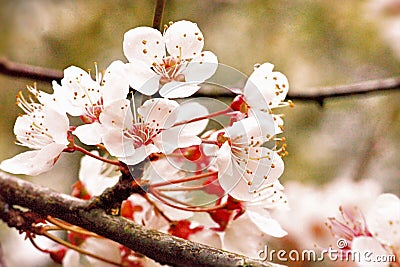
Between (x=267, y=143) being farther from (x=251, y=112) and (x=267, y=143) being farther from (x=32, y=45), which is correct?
(x=32, y=45)

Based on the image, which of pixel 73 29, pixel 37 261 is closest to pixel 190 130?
pixel 73 29

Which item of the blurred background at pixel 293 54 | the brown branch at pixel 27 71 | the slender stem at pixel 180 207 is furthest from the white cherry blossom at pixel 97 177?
the blurred background at pixel 293 54


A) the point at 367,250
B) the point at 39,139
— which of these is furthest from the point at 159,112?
the point at 367,250

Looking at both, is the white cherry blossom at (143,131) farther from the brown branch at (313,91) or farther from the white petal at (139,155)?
the brown branch at (313,91)

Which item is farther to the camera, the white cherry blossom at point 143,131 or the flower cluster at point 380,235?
the flower cluster at point 380,235

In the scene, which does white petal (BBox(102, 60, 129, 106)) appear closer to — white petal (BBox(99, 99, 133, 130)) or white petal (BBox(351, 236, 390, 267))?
white petal (BBox(99, 99, 133, 130))

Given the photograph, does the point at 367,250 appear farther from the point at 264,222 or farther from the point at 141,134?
the point at 141,134
